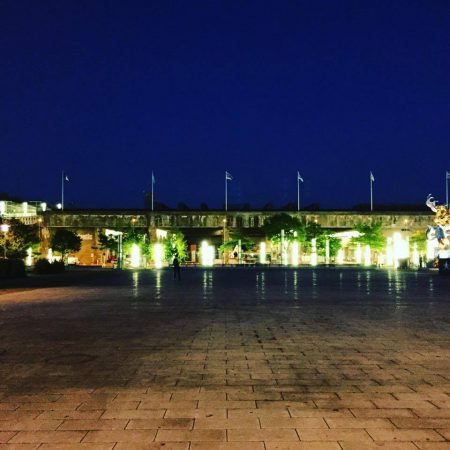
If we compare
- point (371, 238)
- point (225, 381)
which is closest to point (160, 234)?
point (371, 238)

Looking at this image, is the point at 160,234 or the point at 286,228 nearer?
the point at 286,228

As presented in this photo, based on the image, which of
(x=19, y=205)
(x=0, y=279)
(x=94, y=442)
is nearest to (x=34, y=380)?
(x=94, y=442)

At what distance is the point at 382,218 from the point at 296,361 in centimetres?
6861

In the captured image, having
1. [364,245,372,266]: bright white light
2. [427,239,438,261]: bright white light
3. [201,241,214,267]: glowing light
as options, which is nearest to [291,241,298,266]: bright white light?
[364,245,372,266]: bright white light

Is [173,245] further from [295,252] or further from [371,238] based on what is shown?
[371,238]

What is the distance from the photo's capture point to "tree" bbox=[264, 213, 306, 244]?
225 ft

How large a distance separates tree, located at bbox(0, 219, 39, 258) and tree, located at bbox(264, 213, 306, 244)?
95.1 ft

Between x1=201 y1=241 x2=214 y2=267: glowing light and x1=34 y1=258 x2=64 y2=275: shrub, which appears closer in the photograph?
x1=34 y1=258 x2=64 y2=275: shrub

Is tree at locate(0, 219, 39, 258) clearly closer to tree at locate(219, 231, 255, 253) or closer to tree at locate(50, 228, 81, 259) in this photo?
tree at locate(50, 228, 81, 259)

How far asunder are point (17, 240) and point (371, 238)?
41.0 m

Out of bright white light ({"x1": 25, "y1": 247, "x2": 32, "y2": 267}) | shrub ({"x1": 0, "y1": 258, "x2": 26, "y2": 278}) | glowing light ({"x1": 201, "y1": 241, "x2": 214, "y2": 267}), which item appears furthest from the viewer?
glowing light ({"x1": 201, "y1": 241, "x2": 214, "y2": 267})

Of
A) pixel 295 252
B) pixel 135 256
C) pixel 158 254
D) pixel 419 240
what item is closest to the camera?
pixel 135 256

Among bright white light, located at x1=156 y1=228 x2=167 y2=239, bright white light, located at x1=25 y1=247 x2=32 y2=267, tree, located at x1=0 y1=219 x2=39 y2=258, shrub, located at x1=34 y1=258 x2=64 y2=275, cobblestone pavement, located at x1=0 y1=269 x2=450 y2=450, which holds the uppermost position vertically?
bright white light, located at x1=156 y1=228 x2=167 y2=239

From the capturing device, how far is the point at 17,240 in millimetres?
53719
